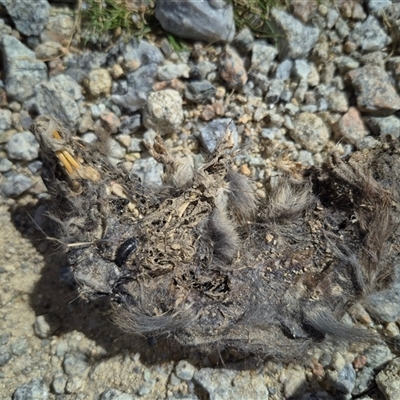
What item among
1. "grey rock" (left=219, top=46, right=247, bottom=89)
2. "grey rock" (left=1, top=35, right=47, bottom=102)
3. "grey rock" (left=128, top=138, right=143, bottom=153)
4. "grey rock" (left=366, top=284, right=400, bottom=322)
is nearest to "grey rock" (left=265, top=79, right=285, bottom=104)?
"grey rock" (left=219, top=46, right=247, bottom=89)

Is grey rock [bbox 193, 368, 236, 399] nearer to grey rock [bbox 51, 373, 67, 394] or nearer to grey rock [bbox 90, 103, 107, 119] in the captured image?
grey rock [bbox 51, 373, 67, 394]

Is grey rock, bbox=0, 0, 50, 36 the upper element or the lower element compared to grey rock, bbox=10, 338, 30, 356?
upper

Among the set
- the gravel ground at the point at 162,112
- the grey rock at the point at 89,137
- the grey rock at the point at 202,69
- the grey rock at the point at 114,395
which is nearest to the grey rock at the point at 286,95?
the gravel ground at the point at 162,112

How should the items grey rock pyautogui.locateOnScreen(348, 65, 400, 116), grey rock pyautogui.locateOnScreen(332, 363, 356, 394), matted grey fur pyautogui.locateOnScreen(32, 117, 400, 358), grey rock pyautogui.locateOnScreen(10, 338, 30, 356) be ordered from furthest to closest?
grey rock pyautogui.locateOnScreen(348, 65, 400, 116)
grey rock pyautogui.locateOnScreen(10, 338, 30, 356)
grey rock pyautogui.locateOnScreen(332, 363, 356, 394)
matted grey fur pyautogui.locateOnScreen(32, 117, 400, 358)

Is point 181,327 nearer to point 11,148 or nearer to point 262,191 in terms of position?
point 262,191

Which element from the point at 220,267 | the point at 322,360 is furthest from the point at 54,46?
the point at 322,360

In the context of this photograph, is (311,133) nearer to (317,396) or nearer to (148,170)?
(148,170)
